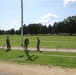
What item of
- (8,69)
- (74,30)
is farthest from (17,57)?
(74,30)

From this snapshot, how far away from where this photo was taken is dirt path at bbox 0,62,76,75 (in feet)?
55.6

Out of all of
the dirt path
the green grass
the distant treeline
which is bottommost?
the dirt path

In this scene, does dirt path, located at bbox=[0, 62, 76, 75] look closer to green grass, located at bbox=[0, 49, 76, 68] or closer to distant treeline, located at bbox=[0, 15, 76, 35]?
green grass, located at bbox=[0, 49, 76, 68]

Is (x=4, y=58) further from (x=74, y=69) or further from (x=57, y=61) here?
(x=74, y=69)

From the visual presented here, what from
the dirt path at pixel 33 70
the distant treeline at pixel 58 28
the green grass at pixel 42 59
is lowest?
the dirt path at pixel 33 70

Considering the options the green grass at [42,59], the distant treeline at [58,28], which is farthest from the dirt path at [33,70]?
the distant treeline at [58,28]

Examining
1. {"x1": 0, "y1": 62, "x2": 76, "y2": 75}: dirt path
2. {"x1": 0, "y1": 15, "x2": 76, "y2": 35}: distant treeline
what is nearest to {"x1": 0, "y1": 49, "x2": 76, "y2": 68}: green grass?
{"x1": 0, "y1": 62, "x2": 76, "y2": 75}: dirt path

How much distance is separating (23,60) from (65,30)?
352ft

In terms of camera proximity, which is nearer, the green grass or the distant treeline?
the green grass

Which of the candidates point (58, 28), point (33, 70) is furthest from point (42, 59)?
point (58, 28)

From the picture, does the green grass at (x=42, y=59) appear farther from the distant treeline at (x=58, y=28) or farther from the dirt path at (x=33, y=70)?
the distant treeline at (x=58, y=28)

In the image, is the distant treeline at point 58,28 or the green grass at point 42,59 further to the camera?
the distant treeline at point 58,28

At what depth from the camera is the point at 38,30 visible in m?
153

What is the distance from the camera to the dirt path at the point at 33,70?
16953 millimetres
